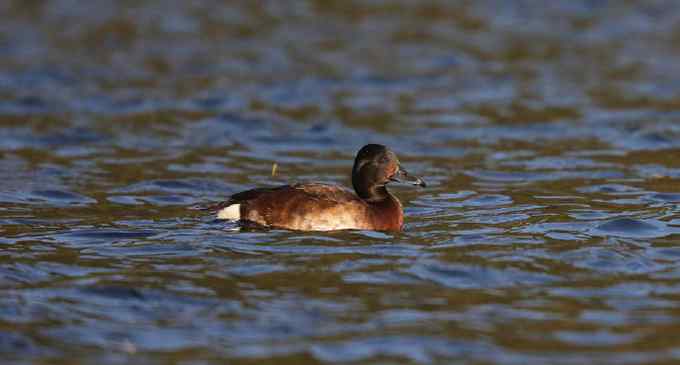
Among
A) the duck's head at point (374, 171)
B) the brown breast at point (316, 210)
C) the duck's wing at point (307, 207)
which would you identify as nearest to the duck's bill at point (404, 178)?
the duck's head at point (374, 171)

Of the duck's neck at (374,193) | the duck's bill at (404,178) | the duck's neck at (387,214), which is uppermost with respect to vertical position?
the duck's bill at (404,178)

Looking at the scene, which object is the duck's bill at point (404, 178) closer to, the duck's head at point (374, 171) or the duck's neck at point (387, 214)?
the duck's head at point (374, 171)

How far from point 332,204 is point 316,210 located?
15 centimetres

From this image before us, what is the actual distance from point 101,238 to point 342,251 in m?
2.10

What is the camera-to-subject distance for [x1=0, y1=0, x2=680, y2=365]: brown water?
7.49 m

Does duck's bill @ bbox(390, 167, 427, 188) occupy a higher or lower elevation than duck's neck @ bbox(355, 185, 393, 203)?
higher

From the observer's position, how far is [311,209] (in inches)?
399

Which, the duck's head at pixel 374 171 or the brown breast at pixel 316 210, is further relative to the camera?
the duck's head at pixel 374 171

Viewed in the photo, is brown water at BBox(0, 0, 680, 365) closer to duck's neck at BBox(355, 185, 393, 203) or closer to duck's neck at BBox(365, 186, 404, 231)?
duck's neck at BBox(365, 186, 404, 231)

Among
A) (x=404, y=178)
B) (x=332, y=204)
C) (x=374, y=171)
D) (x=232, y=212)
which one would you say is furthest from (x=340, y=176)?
(x=332, y=204)

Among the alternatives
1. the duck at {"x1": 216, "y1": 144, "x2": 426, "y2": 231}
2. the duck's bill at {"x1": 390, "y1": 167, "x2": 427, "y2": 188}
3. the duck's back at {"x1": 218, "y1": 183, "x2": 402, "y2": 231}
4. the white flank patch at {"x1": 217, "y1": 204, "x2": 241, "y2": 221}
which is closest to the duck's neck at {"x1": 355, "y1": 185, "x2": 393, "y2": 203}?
the duck at {"x1": 216, "y1": 144, "x2": 426, "y2": 231}

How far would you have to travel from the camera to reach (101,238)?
10047mm

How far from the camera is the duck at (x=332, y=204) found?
10.1 m

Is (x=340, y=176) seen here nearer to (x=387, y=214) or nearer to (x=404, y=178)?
(x=404, y=178)
